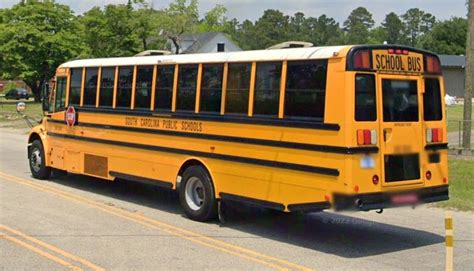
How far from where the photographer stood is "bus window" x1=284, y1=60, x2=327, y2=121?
25.0 ft

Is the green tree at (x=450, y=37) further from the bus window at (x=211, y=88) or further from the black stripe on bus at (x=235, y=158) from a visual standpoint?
the bus window at (x=211, y=88)

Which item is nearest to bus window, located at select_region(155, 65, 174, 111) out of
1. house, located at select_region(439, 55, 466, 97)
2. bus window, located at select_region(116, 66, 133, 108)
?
bus window, located at select_region(116, 66, 133, 108)

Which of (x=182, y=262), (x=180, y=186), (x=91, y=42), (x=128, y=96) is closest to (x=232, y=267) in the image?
(x=182, y=262)

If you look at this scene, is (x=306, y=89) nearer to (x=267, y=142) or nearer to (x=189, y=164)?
(x=267, y=142)

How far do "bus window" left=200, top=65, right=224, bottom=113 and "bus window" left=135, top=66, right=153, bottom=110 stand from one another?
1370 millimetres

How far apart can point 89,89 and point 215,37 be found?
2890 inches

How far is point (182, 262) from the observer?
23.1ft

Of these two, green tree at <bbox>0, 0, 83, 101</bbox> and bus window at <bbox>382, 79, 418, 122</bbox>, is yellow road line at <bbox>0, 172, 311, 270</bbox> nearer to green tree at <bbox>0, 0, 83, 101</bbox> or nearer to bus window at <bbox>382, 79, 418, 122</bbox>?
bus window at <bbox>382, 79, 418, 122</bbox>

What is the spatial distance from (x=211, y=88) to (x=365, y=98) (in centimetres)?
256

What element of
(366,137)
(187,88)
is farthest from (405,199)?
(187,88)

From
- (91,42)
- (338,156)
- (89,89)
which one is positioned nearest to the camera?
(338,156)

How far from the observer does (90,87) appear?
467 inches

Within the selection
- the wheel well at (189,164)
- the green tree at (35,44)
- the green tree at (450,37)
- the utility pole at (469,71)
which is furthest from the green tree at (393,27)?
the wheel well at (189,164)

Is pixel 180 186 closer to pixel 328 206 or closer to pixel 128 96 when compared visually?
pixel 128 96
